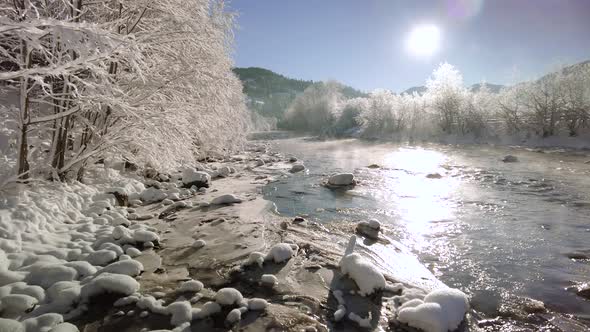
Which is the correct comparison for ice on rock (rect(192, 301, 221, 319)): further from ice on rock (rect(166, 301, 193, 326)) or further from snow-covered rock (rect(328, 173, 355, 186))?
snow-covered rock (rect(328, 173, 355, 186))

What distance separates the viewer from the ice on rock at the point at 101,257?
13.5 feet

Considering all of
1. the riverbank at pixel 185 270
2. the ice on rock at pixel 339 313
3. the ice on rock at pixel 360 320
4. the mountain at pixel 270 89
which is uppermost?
the mountain at pixel 270 89

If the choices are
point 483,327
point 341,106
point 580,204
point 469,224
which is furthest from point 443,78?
point 483,327

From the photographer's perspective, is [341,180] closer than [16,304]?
No

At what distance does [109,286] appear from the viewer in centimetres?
345

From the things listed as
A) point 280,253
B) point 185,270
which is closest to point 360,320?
point 280,253

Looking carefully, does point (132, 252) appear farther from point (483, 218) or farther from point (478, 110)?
point (478, 110)

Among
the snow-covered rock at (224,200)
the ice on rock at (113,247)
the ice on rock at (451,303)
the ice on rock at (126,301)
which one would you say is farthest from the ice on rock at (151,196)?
the ice on rock at (451,303)

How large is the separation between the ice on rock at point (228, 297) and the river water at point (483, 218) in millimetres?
2848

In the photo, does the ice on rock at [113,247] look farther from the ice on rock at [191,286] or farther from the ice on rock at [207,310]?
the ice on rock at [207,310]

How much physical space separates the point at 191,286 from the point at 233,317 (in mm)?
817

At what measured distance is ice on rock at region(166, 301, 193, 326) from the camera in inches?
120

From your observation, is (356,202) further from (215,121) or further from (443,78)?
(443,78)

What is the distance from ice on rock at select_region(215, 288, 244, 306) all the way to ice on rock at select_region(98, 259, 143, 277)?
129 centimetres
